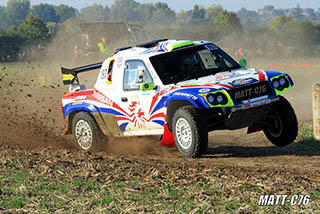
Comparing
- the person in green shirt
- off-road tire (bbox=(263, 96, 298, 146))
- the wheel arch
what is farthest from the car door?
the person in green shirt

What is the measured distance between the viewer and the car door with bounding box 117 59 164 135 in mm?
9570

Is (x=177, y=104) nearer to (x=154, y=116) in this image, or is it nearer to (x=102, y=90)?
(x=154, y=116)

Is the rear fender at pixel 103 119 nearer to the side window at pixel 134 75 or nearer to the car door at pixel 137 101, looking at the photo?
the car door at pixel 137 101

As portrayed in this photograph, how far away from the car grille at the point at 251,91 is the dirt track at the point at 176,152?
100cm

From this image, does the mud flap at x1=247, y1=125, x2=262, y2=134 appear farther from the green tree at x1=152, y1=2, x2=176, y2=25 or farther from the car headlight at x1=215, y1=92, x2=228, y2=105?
the green tree at x1=152, y1=2, x2=176, y2=25

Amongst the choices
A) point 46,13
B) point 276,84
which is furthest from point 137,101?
point 46,13

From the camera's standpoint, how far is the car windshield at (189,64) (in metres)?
9.47

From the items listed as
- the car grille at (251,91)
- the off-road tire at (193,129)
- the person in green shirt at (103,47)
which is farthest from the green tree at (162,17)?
the off-road tire at (193,129)

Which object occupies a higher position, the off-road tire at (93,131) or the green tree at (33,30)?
the green tree at (33,30)

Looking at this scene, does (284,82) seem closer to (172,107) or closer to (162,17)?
(172,107)

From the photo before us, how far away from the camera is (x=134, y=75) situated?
9.81m

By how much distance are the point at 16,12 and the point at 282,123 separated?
153034mm

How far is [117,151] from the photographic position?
1091 centimetres

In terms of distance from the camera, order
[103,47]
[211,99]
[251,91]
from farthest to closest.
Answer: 1. [103,47]
2. [251,91]
3. [211,99]
